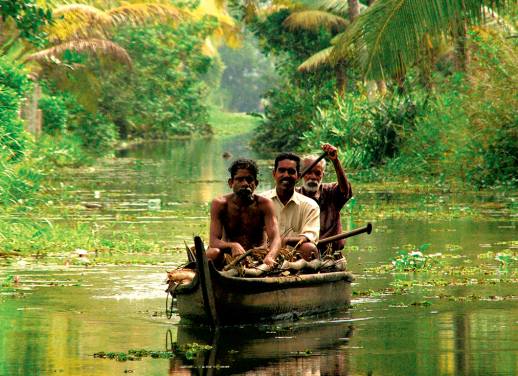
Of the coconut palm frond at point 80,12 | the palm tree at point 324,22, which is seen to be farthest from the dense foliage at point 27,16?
the palm tree at point 324,22

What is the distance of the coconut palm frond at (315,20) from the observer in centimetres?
4459

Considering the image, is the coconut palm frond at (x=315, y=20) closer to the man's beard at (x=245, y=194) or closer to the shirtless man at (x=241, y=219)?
the shirtless man at (x=241, y=219)

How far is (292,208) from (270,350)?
7.67ft

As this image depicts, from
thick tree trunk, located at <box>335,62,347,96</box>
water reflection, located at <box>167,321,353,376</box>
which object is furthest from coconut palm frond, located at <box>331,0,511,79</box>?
thick tree trunk, located at <box>335,62,347,96</box>

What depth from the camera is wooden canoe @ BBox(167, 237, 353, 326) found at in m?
10.7

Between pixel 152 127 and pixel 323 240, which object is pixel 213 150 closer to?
pixel 152 127

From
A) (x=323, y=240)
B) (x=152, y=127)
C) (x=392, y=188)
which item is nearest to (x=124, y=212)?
(x=392, y=188)

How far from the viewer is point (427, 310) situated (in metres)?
12.2

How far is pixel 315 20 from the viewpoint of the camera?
44.9m

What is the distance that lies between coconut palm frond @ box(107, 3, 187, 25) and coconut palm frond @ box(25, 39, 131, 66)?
730 millimetres

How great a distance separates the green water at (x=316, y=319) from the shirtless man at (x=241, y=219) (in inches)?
28.0

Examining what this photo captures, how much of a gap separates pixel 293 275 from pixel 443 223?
963 cm

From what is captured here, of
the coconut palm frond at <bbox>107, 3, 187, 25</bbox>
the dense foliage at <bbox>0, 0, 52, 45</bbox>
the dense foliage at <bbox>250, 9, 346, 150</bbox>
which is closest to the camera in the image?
the dense foliage at <bbox>0, 0, 52, 45</bbox>

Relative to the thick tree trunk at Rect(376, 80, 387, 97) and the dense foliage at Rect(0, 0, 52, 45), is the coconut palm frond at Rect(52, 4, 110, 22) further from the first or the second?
the dense foliage at Rect(0, 0, 52, 45)
